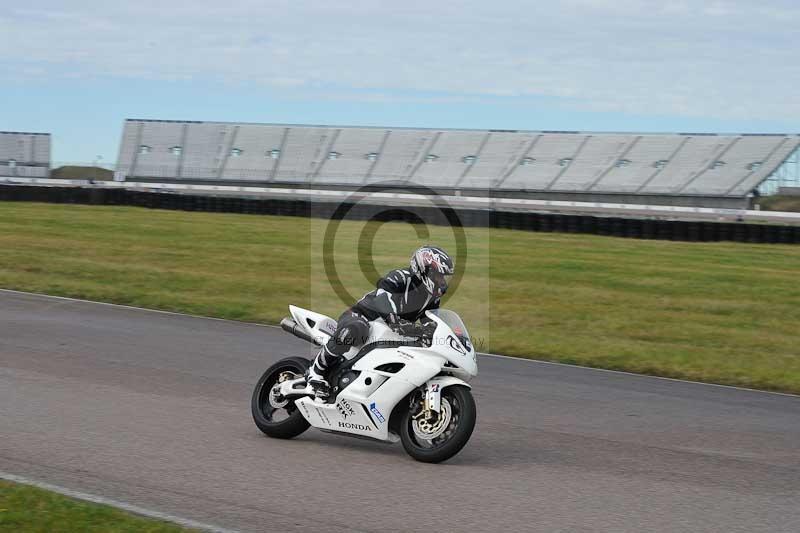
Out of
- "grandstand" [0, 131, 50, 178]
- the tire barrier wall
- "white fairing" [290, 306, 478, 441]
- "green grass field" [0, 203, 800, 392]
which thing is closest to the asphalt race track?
"white fairing" [290, 306, 478, 441]

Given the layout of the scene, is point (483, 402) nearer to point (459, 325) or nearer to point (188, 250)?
point (459, 325)

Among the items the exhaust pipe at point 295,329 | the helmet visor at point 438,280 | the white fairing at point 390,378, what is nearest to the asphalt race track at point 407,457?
the white fairing at point 390,378

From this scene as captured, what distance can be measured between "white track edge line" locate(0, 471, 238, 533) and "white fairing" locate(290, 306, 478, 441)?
2138 millimetres

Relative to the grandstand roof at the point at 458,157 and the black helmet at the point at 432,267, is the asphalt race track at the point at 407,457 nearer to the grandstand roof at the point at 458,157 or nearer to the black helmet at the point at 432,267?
the black helmet at the point at 432,267

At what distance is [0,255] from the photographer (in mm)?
22422

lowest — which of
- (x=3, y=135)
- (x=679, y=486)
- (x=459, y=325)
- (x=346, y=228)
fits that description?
(x=679, y=486)

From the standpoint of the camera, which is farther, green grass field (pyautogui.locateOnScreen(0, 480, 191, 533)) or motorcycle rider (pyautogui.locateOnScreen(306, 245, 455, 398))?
motorcycle rider (pyautogui.locateOnScreen(306, 245, 455, 398))

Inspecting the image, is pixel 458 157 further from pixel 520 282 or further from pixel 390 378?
pixel 390 378

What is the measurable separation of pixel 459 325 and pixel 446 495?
150 centimetres

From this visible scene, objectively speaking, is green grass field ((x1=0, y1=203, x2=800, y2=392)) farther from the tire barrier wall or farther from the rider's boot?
the rider's boot

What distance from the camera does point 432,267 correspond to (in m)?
7.27

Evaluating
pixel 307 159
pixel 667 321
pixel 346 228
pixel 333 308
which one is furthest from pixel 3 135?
pixel 667 321

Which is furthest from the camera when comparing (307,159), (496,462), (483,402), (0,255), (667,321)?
(307,159)

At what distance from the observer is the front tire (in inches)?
275
